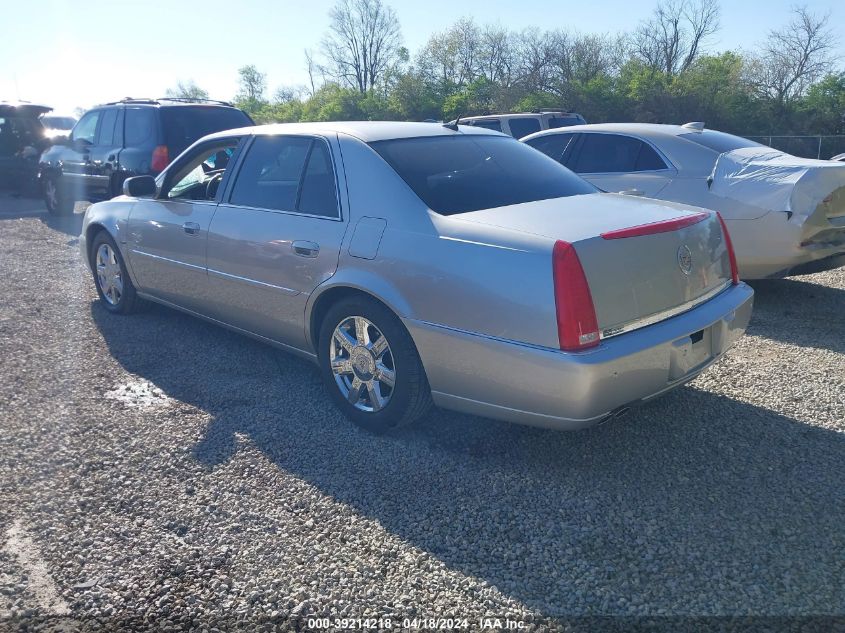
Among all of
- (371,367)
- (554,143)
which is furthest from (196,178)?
(554,143)

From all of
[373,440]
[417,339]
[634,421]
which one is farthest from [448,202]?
[634,421]

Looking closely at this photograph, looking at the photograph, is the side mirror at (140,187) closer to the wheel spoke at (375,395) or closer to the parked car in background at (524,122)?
the wheel spoke at (375,395)

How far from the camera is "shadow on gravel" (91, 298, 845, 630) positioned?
2.61 meters

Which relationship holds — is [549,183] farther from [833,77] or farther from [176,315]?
[833,77]

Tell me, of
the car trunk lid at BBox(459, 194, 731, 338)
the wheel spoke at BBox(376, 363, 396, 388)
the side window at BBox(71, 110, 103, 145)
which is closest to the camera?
the car trunk lid at BBox(459, 194, 731, 338)

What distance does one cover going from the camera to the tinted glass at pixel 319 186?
13.1ft

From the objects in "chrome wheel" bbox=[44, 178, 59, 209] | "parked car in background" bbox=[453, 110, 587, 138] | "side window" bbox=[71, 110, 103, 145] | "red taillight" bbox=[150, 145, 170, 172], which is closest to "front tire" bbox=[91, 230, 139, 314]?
"red taillight" bbox=[150, 145, 170, 172]

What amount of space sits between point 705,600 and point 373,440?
1.83 m

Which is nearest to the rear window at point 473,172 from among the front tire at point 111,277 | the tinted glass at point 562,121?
the front tire at point 111,277

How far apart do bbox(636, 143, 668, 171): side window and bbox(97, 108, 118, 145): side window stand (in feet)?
23.6

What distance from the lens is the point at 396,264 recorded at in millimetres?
3518

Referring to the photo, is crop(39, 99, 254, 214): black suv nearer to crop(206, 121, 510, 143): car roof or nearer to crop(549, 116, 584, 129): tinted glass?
crop(206, 121, 510, 143): car roof

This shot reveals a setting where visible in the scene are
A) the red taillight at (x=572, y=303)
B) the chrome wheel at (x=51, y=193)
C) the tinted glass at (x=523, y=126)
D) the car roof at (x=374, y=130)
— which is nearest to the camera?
the red taillight at (x=572, y=303)

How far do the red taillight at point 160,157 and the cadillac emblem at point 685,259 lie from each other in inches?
294
